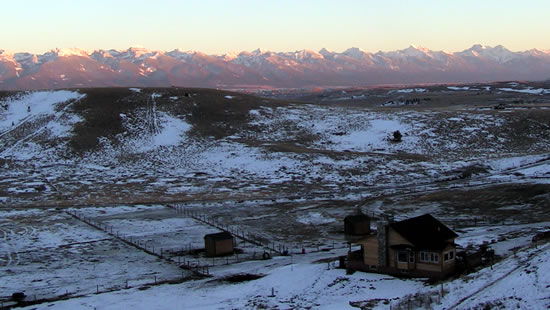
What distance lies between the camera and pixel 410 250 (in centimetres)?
3591

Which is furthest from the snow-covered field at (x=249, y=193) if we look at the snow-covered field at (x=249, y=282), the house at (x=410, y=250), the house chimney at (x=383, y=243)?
the house chimney at (x=383, y=243)

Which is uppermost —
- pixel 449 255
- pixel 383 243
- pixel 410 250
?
pixel 383 243

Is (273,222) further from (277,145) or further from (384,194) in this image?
(277,145)

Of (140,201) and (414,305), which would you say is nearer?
(414,305)

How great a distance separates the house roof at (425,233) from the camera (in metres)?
35.7

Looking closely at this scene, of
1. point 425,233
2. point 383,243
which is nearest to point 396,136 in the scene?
point 425,233

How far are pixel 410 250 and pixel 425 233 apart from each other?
1.60 metres

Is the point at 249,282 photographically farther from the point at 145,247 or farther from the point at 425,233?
the point at 145,247

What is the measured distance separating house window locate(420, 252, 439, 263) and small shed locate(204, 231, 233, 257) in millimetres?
15900

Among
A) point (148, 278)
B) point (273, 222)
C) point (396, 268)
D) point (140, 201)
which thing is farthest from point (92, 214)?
point (396, 268)

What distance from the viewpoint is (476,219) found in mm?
55500

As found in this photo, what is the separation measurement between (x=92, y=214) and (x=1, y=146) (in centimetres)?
4534

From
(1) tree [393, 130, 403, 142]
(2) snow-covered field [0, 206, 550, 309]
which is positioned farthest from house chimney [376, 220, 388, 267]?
(1) tree [393, 130, 403, 142]

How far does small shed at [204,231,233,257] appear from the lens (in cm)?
4603
